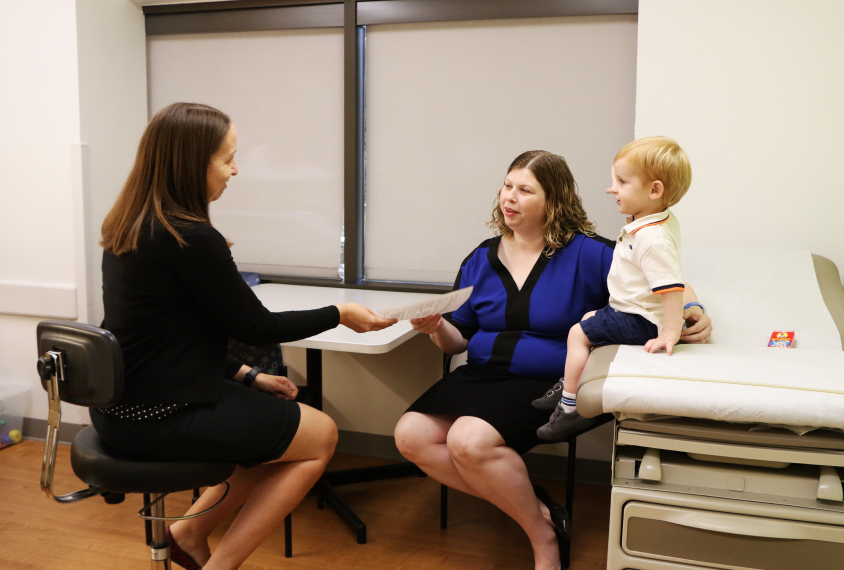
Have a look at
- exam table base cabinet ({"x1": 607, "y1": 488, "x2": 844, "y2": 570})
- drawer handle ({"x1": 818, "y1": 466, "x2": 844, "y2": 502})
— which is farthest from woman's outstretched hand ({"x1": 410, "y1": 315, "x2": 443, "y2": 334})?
drawer handle ({"x1": 818, "y1": 466, "x2": 844, "y2": 502})

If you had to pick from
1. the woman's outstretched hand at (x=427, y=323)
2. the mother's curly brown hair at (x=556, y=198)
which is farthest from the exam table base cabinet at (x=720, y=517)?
the mother's curly brown hair at (x=556, y=198)

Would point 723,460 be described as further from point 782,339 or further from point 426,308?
point 426,308

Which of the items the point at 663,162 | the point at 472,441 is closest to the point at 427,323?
the point at 472,441

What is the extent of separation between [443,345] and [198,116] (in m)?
1.01

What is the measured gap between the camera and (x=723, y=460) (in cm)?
133

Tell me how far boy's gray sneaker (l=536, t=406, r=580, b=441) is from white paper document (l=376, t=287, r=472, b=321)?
383 millimetres

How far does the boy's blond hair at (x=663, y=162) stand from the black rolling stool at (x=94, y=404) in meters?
1.18

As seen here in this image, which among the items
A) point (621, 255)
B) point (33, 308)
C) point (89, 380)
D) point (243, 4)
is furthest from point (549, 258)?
point (33, 308)

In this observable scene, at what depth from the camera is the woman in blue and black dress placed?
1.85 meters

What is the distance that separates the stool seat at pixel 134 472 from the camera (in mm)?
1379

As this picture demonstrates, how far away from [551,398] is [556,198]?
2.04 feet

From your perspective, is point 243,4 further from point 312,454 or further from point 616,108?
point 312,454

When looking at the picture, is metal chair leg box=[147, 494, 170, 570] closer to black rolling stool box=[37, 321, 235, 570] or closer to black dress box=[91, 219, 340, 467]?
black rolling stool box=[37, 321, 235, 570]

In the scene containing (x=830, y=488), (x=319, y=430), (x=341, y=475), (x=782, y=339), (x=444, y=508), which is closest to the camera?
(x=830, y=488)
